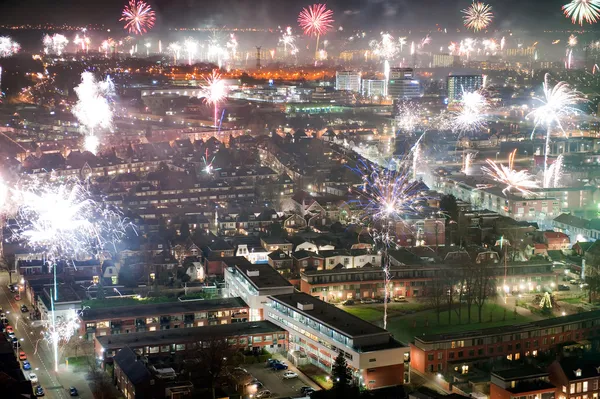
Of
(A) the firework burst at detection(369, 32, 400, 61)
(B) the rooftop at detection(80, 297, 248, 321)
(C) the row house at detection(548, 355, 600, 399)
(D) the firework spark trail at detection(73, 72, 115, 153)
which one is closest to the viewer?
(C) the row house at detection(548, 355, 600, 399)

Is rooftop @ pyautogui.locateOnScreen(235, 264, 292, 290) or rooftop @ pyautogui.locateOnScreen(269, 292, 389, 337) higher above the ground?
rooftop @ pyautogui.locateOnScreen(235, 264, 292, 290)

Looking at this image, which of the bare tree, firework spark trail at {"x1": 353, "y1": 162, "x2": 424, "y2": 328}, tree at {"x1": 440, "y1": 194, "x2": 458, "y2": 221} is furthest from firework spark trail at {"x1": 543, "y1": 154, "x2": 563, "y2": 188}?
the bare tree

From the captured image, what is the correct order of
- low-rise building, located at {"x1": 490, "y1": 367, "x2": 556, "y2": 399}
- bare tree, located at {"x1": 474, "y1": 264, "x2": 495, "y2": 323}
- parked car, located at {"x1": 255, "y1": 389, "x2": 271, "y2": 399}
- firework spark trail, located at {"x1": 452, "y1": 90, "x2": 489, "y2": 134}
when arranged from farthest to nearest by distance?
firework spark trail, located at {"x1": 452, "y1": 90, "x2": 489, "y2": 134}
bare tree, located at {"x1": 474, "y1": 264, "x2": 495, "y2": 323}
parked car, located at {"x1": 255, "y1": 389, "x2": 271, "y2": 399}
low-rise building, located at {"x1": 490, "y1": 367, "x2": 556, "y2": 399}

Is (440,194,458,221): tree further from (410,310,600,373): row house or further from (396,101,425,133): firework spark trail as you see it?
(396,101,425,133): firework spark trail

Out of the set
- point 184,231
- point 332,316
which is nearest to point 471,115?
point 184,231

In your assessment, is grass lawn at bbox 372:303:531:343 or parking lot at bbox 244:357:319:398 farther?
grass lawn at bbox 372:303:531:343

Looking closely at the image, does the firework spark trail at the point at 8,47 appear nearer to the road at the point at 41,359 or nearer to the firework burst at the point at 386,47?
the firework burst at the point at 386,47
